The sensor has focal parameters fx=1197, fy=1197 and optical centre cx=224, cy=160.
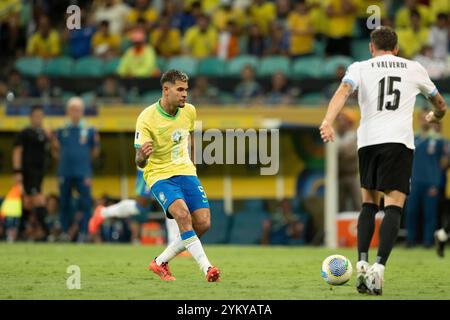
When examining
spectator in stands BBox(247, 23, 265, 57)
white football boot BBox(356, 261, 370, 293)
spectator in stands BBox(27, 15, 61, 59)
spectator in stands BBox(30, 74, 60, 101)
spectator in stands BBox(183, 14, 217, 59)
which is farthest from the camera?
spectator in stands BBox(27, 15, 61, 59)

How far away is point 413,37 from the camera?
21281 millimetres

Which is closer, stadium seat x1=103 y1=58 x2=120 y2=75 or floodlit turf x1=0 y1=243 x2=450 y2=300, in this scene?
floodlit turf x1=0 y1=243 x2=450 y2=300

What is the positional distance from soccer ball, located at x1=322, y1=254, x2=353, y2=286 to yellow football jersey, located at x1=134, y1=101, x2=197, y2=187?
1.67 meters

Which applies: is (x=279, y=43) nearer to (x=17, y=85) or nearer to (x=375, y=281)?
(x=17, y=85)

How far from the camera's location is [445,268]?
13.5 m

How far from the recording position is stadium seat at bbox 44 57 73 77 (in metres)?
22.6

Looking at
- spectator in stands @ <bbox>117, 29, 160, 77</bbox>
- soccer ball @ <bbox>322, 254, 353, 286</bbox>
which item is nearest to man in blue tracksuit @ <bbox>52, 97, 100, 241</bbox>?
spectator in stands @ <bbox>117, 29, 160, 77</bbox>

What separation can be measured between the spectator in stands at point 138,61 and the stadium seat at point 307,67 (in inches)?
99.2

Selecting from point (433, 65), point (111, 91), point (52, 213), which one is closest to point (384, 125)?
point (433, 65)

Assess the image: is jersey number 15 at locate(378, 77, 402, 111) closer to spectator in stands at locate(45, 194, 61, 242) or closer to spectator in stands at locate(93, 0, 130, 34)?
spectator in stands at locate(45, 194, 61, 242)

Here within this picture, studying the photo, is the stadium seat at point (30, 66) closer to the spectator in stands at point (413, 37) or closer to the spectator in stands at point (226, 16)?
the spectator in stands at point (226, 16)

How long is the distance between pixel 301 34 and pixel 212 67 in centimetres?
174

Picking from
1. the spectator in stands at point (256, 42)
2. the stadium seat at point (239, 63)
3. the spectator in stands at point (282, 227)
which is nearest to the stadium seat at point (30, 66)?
the stadium seat at point (239, 63)

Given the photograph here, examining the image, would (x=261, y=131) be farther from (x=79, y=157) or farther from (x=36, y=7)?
(x=36, y=7)
